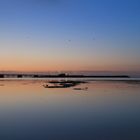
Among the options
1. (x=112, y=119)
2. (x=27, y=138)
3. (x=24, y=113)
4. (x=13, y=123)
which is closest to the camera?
(x=27, y=138)

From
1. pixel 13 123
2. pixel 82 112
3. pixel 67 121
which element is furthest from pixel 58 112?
pixel 13 123

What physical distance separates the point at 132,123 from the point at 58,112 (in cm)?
459

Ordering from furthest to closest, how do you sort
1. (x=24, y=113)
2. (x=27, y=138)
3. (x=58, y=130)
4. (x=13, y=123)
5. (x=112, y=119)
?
(x=24, y=113) → (x=112, y=119) → (x=13, y=123) → (x=58, y=130) → (x=27, y=138)

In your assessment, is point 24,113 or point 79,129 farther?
point 24,113

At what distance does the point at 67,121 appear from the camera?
1275 centimetres

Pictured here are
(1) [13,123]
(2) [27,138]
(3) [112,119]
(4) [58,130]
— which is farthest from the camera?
(3) [112,119]

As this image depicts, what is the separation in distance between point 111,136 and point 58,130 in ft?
6.42

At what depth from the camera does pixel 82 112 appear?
15.7 meters

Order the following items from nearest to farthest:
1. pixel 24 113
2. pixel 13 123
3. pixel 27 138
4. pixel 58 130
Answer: pixel 27 138 → pixel 58 130 → pixel 13 123 → pixel 24 113

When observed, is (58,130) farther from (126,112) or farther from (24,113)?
(126,112)

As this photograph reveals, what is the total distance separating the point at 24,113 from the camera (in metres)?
15.1

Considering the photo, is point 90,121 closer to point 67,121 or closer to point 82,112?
point 67,121

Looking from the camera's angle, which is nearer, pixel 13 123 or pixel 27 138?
pixel 27 138

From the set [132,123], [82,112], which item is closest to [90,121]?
[132,123]
